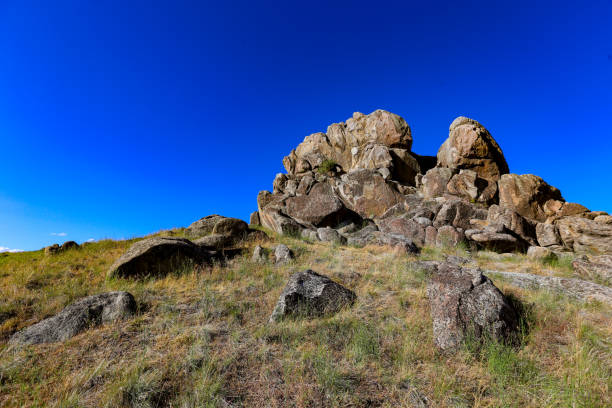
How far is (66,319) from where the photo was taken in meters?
5.63

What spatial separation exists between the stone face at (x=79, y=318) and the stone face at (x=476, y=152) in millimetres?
25275

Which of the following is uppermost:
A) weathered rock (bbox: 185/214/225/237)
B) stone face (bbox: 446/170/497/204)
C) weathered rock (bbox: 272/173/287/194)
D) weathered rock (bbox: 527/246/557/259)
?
weathered rock (bbox: 272/173/287/194)

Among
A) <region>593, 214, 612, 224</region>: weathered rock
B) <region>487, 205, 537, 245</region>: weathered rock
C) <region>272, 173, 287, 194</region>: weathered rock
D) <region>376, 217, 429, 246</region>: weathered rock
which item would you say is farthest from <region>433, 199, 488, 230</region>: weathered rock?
<region>272, 173, 287, 194</region>: weathered rock

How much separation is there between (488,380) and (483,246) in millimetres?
13601

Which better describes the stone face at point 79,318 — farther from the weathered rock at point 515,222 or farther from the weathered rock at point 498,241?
the weathered rock at point 515,222

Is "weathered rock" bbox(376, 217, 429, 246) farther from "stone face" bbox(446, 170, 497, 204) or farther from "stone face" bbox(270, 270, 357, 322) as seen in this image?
"stone face" bbox(270, 270, 357, 322)

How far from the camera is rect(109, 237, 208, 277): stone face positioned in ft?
29.6

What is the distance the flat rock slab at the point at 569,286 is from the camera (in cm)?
675

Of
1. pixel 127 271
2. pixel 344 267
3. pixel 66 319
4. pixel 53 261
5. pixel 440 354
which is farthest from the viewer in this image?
pixel 53 261

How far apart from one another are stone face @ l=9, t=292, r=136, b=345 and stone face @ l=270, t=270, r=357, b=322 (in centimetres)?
379

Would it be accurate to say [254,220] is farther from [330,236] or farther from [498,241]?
[498,241]

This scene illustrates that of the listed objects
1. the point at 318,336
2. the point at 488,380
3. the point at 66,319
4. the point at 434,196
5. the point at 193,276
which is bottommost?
the point at 488,380

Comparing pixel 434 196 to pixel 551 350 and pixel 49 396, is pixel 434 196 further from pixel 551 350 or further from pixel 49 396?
pixel 49 396

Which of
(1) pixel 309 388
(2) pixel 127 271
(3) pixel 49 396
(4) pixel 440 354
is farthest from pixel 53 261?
(4) pixel 440 354
